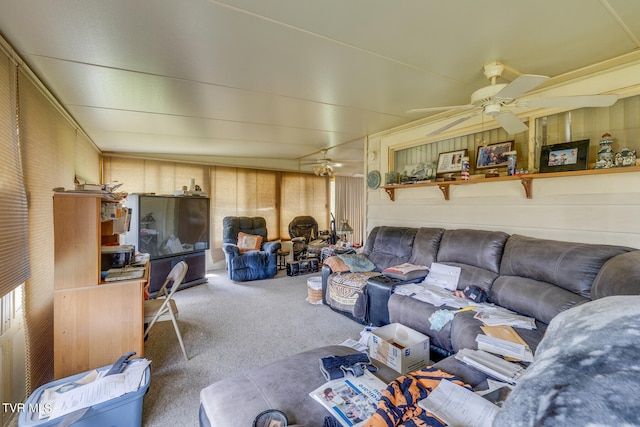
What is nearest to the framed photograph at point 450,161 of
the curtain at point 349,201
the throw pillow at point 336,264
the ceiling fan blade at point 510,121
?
the ceiling fan blade at point 510,121

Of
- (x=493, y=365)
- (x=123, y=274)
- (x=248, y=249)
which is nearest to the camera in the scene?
(x=493, y=365)

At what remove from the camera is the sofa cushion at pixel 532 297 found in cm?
184

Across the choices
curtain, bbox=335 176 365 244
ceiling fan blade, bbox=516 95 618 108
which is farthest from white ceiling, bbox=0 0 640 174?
curtain, bbox=335 176 365 244

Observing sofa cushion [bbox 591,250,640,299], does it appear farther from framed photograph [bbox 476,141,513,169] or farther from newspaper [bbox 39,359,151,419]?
newspaper [bbox 39,359,151,419]

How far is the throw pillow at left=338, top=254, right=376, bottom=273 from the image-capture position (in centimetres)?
349

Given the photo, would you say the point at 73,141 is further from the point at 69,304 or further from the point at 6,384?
the point at 6,384

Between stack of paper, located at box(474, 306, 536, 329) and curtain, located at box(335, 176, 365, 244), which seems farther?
curtain, located at box(335, 176, 365, 244)

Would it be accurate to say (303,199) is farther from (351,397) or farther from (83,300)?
(351,397)

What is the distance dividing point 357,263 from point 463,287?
1282 mm

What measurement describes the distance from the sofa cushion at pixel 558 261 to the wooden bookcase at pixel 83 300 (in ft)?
10.2

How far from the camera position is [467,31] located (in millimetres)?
1681

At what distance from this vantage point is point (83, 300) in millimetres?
1994

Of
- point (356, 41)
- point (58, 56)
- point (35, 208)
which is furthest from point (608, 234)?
point (35, 208)

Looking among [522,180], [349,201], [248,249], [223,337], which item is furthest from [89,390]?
[349,201]
